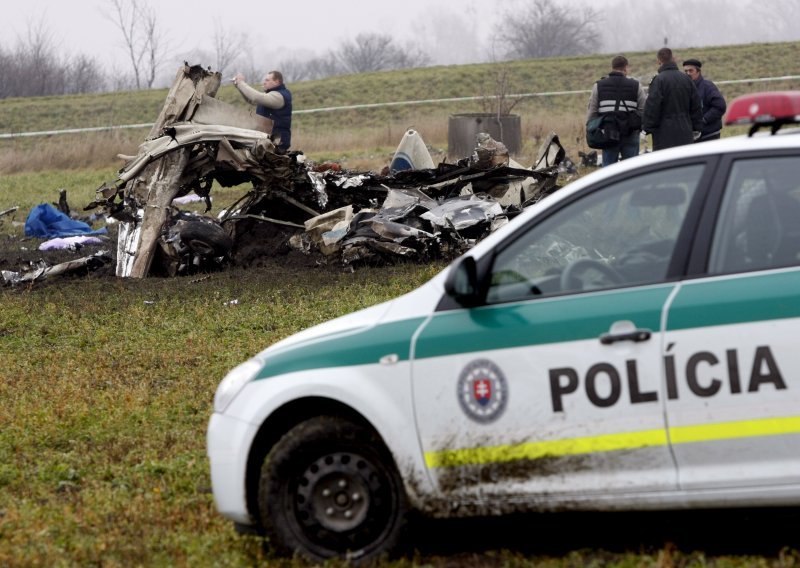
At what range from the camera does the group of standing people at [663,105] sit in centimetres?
1328

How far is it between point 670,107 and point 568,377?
9441mm

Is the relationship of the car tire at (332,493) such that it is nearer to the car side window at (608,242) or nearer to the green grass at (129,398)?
the green grass at (129,398)

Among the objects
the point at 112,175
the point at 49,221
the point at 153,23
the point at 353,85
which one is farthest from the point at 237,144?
the point at 153,23

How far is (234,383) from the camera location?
4961mm

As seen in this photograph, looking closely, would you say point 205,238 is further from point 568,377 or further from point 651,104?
point 568,377

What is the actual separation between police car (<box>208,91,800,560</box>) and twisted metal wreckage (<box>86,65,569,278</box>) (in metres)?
8.31

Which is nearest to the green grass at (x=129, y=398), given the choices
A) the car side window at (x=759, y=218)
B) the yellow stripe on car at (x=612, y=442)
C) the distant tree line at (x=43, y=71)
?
the yellow stripe on car at (x=612, y=442)

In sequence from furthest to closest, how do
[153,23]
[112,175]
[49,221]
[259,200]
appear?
[153,23] < [112,175] < [49,221] < [259,200]

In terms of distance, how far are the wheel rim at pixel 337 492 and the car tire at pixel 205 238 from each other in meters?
9.05

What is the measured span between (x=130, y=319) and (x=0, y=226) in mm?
9165

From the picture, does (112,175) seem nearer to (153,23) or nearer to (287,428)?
(287,428)

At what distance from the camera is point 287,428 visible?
Answer: 16.3ft

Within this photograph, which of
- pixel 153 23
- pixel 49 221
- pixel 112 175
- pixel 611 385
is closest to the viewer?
pixel 611 385

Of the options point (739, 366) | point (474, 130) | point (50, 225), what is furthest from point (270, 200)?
point (739, 366)
